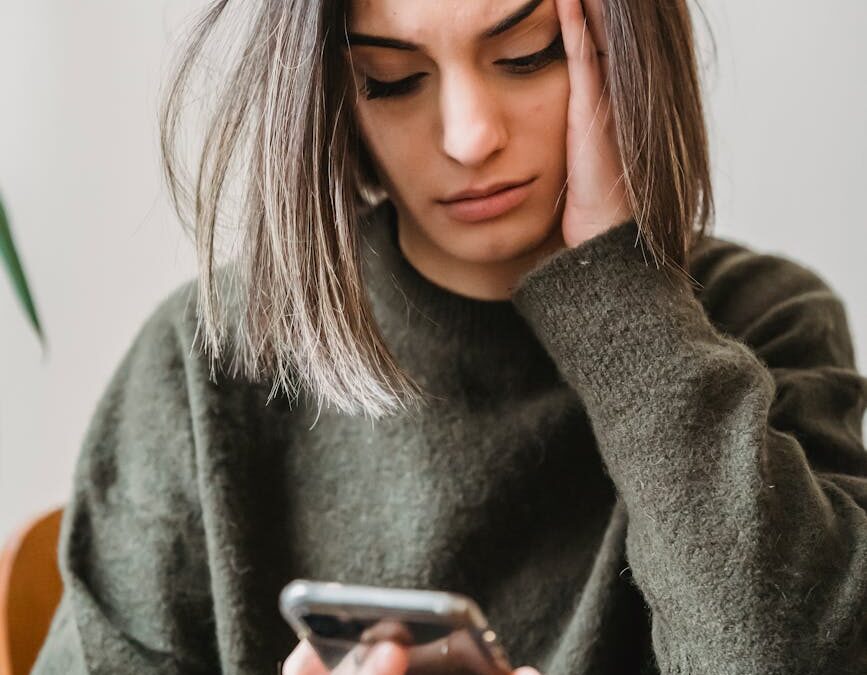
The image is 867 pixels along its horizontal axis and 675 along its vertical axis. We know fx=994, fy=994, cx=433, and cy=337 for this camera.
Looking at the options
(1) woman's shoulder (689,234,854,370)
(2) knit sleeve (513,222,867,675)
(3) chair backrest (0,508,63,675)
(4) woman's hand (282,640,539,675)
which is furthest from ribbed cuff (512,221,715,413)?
(3) chair backrest (0,508,63,675)

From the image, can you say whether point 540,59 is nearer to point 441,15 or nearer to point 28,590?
point 441,15

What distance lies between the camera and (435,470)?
791 mm

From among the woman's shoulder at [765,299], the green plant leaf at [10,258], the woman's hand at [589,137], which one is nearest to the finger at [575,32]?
the woman's hand at [589,137]

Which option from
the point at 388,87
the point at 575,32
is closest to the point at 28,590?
the point at 388,87

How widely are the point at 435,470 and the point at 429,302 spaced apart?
0.13 m

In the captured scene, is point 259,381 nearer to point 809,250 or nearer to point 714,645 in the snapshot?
point 714,645

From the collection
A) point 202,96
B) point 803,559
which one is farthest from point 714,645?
point 202,96

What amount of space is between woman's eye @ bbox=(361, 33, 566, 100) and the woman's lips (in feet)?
0.26

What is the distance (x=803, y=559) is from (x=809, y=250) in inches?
25.4

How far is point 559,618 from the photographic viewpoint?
783mm

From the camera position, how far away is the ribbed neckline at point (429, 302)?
791 millimetres

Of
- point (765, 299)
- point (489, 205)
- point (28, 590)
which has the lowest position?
point (28, 590)

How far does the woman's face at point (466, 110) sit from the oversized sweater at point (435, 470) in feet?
0.18

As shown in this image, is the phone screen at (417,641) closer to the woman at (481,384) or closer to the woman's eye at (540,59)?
the woman at (481,384)
